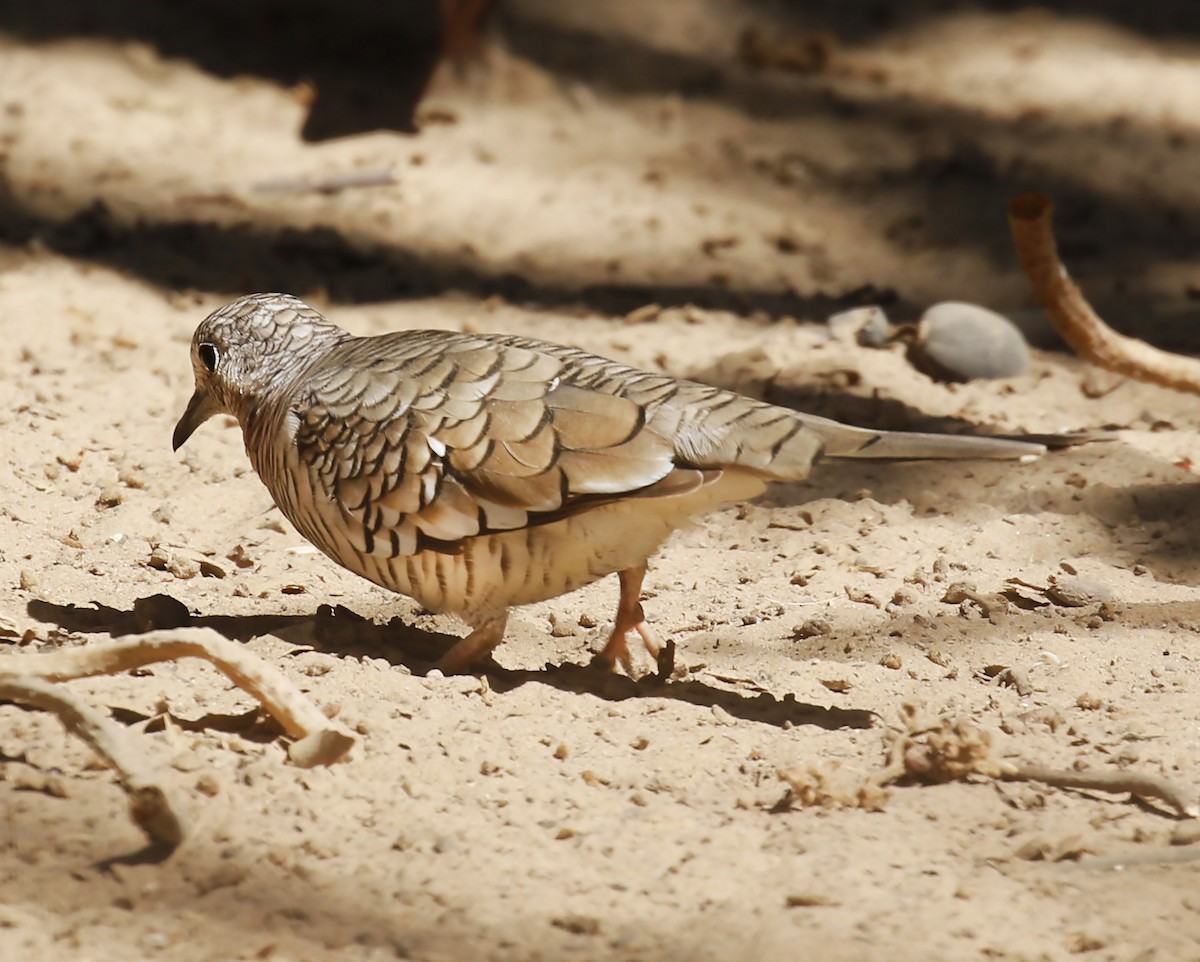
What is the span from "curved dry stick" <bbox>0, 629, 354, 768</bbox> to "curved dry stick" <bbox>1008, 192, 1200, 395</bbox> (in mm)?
2844

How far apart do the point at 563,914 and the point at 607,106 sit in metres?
6.14

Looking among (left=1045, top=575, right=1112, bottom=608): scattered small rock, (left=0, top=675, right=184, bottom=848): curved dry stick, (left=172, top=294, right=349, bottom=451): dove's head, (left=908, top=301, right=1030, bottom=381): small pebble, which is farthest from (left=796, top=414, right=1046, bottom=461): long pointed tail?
(left=908, top=301, right=1030, bottom=381): small pebble

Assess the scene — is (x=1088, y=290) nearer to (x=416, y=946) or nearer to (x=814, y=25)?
(x=814, y=25)

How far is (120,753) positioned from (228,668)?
0.35 m

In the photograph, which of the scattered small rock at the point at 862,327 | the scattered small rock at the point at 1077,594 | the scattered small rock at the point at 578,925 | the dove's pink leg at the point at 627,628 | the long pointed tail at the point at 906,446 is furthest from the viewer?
the scattered small rock at the point at 862,327

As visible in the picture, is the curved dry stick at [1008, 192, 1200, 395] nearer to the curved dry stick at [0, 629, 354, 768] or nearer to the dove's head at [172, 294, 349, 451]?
the dove's head at [172, 294, 349, 451]

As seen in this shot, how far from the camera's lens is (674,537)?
4840 millimetres

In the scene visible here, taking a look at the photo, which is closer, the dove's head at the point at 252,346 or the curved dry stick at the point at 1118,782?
the curved dry stick at the point at 1118,782

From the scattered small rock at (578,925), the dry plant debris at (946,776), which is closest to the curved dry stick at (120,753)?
the scattered small rock at (578,925)

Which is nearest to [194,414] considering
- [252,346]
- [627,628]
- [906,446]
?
[252,346]

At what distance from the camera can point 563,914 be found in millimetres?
2711

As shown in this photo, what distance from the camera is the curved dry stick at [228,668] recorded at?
10.0 ft

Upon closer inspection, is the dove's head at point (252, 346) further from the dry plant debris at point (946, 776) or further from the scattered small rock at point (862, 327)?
the scattered small rock at point (862, 327)

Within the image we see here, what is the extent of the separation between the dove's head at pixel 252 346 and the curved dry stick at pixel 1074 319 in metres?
2.20
